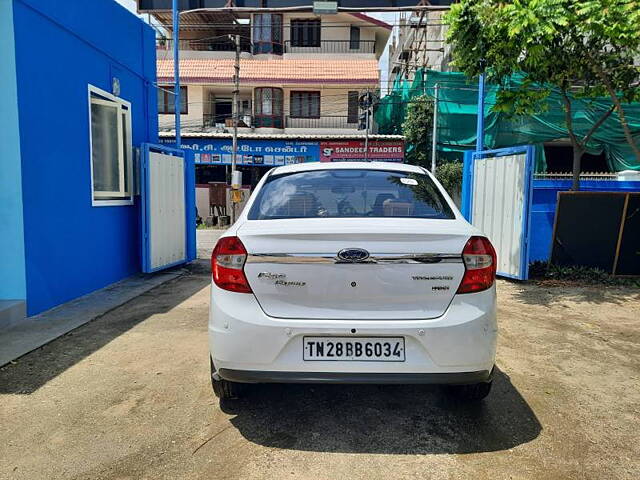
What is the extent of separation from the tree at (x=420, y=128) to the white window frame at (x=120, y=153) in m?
14.4

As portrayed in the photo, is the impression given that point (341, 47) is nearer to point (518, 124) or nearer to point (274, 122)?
point (274, 122)

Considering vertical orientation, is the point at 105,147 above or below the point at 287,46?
below

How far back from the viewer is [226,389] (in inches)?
122

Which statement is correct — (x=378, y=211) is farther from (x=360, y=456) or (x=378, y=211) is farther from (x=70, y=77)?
(x=70, y=77)

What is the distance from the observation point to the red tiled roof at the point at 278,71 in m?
23.7

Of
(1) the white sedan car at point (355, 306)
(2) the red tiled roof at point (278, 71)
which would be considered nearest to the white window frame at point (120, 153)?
(1) the white sedan car at point (355, 306)

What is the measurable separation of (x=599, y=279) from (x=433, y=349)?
614 centimetres

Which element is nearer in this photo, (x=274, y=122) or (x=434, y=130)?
(x=434, y=130)

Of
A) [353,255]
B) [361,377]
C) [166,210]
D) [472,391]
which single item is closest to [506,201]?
[472,391]

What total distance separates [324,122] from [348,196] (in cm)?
2177

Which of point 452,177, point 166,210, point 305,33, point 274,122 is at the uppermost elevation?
point 305,33

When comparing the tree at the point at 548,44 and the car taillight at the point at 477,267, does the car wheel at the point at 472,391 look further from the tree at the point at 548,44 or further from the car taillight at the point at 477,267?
the tree at the point at 548,44

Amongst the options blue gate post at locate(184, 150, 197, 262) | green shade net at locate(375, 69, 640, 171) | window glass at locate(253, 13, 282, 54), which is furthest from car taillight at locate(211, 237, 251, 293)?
window glass at locate(253, 13, 282, 54)

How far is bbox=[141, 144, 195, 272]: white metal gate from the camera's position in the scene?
292 inches
